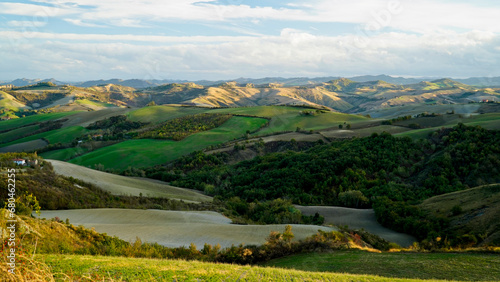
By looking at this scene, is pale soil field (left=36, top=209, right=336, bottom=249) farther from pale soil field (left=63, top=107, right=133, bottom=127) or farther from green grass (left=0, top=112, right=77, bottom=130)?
green grass (left=0, top=112, right=77, bottom=130)

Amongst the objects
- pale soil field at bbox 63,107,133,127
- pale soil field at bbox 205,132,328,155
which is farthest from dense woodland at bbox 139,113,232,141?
pale soil field at bbox 63,107,133,127

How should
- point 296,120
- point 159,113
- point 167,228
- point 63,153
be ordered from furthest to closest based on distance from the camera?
point 159,113 → point 296,120 → point 63,153 → point 167,228

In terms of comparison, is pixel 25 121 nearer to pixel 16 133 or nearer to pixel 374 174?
pixel 16 133

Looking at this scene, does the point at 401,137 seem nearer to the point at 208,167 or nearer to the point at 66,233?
the point at 208,167

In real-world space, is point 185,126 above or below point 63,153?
above

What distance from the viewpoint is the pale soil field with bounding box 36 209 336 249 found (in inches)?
838

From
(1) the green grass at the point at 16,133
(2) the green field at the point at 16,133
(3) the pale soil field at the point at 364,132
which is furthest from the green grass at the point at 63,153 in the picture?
(3) the pale soil field at the point at 364,132

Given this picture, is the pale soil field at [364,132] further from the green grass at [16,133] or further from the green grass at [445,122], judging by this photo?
the green grass at [16,133]

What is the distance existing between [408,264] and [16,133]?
498 ft

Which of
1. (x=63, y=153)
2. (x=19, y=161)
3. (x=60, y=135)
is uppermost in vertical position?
(x=19, y=161)

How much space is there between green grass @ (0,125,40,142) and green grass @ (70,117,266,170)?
6101cm

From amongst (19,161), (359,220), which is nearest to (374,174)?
(359,220)

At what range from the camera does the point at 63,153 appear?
3408 inches

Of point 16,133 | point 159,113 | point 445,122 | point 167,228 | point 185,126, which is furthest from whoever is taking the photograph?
point 159,113
